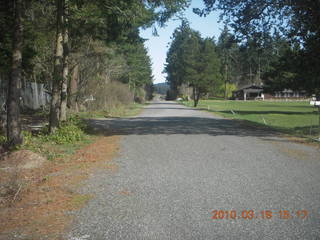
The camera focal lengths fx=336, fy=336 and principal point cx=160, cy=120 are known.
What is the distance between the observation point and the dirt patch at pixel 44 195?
176 inches

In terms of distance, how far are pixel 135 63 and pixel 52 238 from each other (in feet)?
187

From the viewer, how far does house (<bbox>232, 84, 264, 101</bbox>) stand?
332ft

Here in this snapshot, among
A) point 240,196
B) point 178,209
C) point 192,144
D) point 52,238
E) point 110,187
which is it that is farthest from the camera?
point 192,144

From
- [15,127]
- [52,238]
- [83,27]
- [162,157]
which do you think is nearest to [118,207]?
[52,238]

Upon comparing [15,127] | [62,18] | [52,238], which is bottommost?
[52,238]

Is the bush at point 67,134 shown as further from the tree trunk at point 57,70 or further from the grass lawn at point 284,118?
the grass lawn at point 284,118

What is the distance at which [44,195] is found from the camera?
19.6 ft

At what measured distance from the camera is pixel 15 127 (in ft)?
31.2

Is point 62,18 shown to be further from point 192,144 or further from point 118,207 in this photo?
point 118,207
